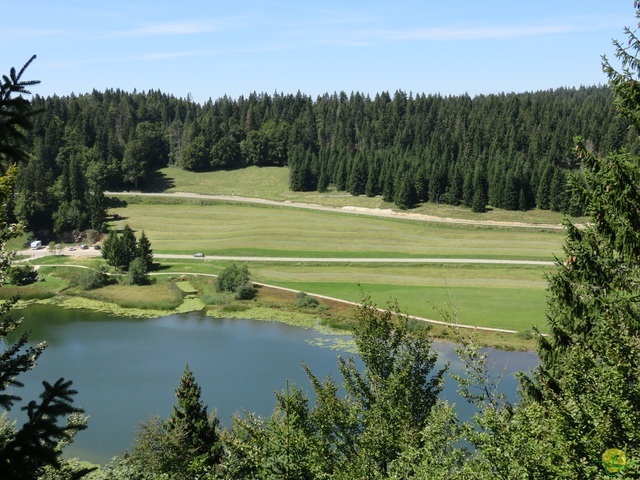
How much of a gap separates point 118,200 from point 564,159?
8933 cm

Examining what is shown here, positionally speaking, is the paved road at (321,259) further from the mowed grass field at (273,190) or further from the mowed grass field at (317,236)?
the mowed grass field at (273,190)

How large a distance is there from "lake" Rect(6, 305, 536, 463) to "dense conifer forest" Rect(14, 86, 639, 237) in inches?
1655

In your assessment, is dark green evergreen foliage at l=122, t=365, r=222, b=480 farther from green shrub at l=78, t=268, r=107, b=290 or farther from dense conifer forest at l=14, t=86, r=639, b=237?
dense conifer forest at l=14, t=86, r=639, b=237

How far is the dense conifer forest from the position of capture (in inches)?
3960

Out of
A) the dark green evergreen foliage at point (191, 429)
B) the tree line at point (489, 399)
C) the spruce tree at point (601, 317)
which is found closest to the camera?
the tree line at point (489, 399)

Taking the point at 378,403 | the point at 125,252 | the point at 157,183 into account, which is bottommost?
the point at 125,252

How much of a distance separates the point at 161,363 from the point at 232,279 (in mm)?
21185

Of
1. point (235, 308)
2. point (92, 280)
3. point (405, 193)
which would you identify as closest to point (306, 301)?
point (235, 308)

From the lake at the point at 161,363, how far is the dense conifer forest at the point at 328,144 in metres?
42.0

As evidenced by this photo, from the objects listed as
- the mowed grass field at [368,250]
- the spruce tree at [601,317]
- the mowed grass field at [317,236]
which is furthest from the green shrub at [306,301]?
the spruce tree at [601,317]

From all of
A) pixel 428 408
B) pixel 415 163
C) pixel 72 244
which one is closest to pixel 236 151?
pixel 415 163

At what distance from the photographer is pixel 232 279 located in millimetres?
65625

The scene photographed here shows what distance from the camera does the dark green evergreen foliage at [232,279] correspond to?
65.1m

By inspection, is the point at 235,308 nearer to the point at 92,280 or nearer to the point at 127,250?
the point at 92,280
